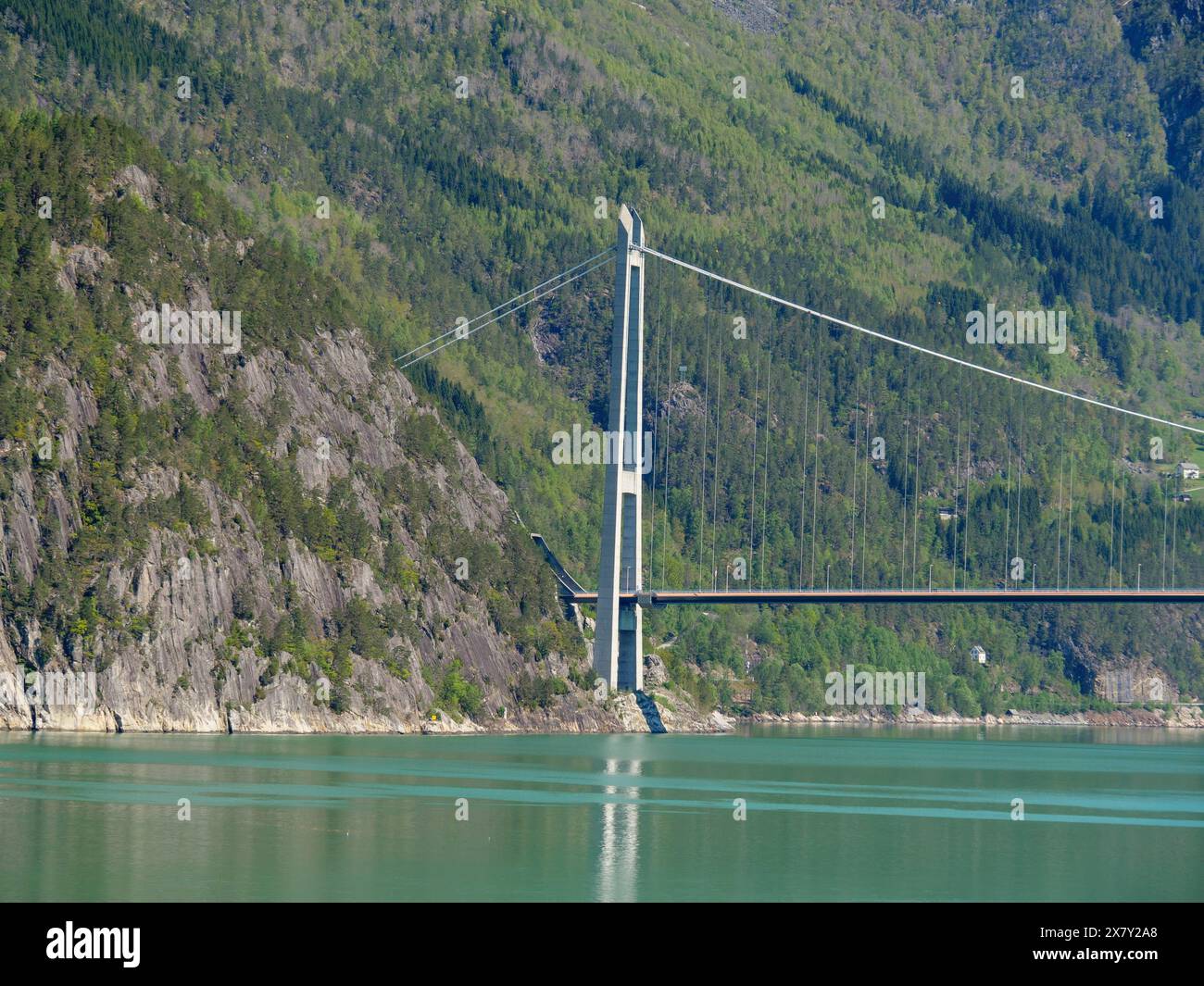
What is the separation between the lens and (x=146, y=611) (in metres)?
107

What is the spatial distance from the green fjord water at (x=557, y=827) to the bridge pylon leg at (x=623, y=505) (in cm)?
3129

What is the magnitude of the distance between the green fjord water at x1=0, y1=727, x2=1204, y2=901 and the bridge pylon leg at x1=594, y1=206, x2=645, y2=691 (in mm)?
31292

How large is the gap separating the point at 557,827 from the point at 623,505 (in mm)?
75325

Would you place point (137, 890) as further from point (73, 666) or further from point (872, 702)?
point (872, 702)

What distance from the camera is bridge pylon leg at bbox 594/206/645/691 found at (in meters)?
132

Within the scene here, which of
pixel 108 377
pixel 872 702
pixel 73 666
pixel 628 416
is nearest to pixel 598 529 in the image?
pixel 872 702

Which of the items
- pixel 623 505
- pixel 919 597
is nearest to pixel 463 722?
pixel 623 505

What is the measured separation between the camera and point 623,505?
136 m

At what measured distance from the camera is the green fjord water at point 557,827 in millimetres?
49312
